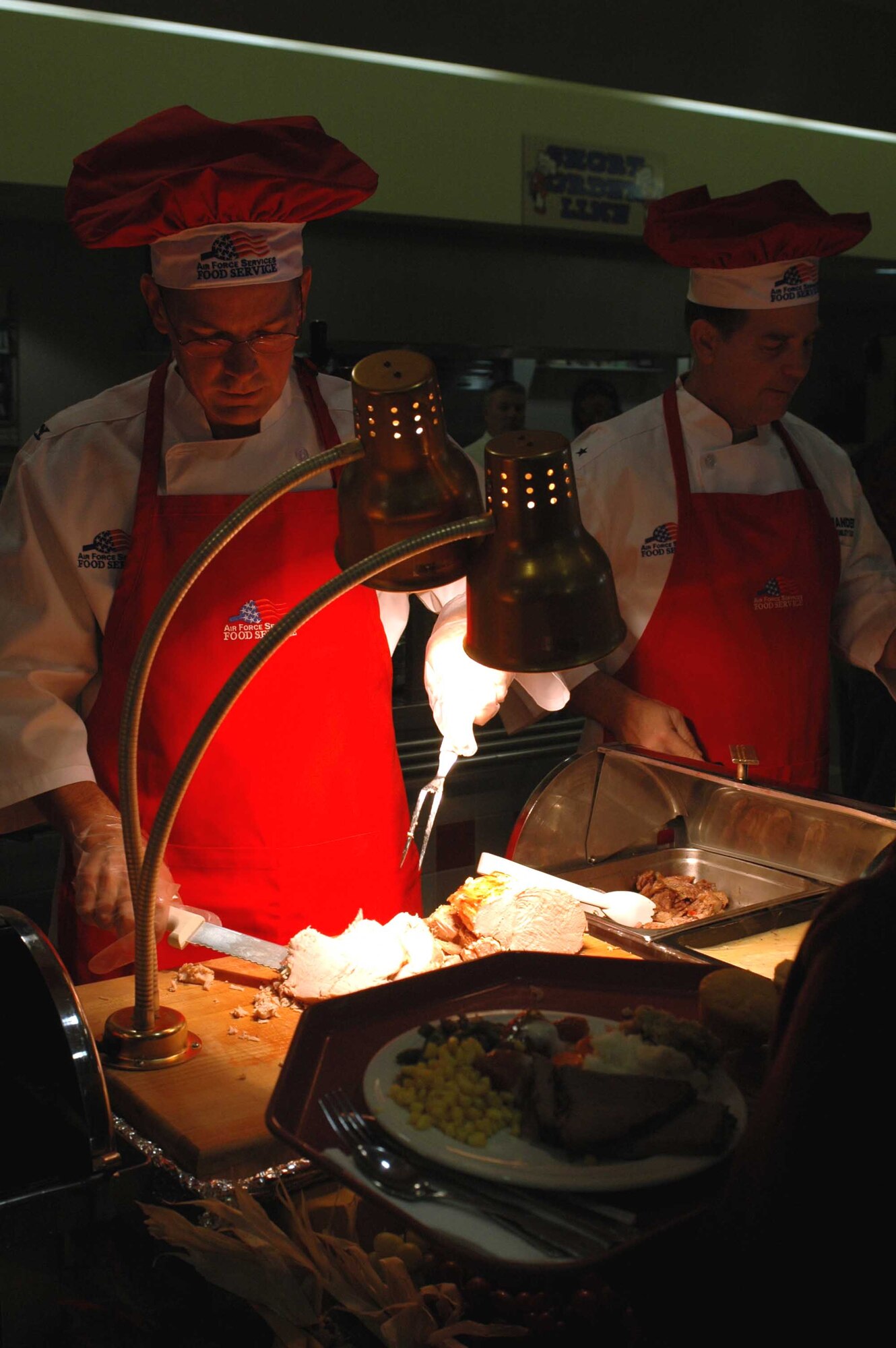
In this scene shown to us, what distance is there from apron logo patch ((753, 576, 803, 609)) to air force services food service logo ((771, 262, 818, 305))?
1.96 feet

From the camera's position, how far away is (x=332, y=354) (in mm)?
5117

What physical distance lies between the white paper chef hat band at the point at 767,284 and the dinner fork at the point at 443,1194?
82.3 inches

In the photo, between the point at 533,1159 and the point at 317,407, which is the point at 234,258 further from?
the point at 533,1159

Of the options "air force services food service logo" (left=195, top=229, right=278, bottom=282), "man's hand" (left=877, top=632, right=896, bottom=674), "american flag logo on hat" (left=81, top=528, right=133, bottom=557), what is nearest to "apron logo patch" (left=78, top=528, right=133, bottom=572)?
"american flag logo on hat" (left=81, top=528, right=133, bottom=557)

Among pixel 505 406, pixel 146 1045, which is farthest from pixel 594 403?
pixel 146 1045

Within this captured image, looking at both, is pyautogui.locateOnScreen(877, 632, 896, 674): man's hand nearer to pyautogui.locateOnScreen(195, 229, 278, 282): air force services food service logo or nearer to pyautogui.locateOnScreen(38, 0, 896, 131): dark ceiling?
pyautogui.locateOnScreen(195, 229, 278, 282): air force services food service logo

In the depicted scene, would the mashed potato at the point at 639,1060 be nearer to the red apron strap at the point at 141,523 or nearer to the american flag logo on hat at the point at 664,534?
the red apron strap at the point at 141,523

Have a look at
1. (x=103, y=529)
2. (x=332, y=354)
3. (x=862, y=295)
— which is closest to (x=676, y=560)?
(x=103, y=529)

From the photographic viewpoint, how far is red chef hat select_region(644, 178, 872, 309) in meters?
2.52

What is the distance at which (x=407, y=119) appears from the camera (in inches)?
183

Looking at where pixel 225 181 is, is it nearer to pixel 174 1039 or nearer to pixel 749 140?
pixel 174 1039

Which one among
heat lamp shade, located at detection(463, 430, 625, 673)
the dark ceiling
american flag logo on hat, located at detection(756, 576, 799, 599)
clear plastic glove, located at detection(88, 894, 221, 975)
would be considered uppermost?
the dark ceiling

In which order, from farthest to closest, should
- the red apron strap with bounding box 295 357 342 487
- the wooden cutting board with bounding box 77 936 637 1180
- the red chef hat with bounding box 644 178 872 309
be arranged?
the red chef hat with bounding box 644 178 872 309, the red apron strap with bounding box 295 357 342 487, the wooden cutting board with bounding box 77 936 637 1180

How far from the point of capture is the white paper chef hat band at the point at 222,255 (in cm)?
185
